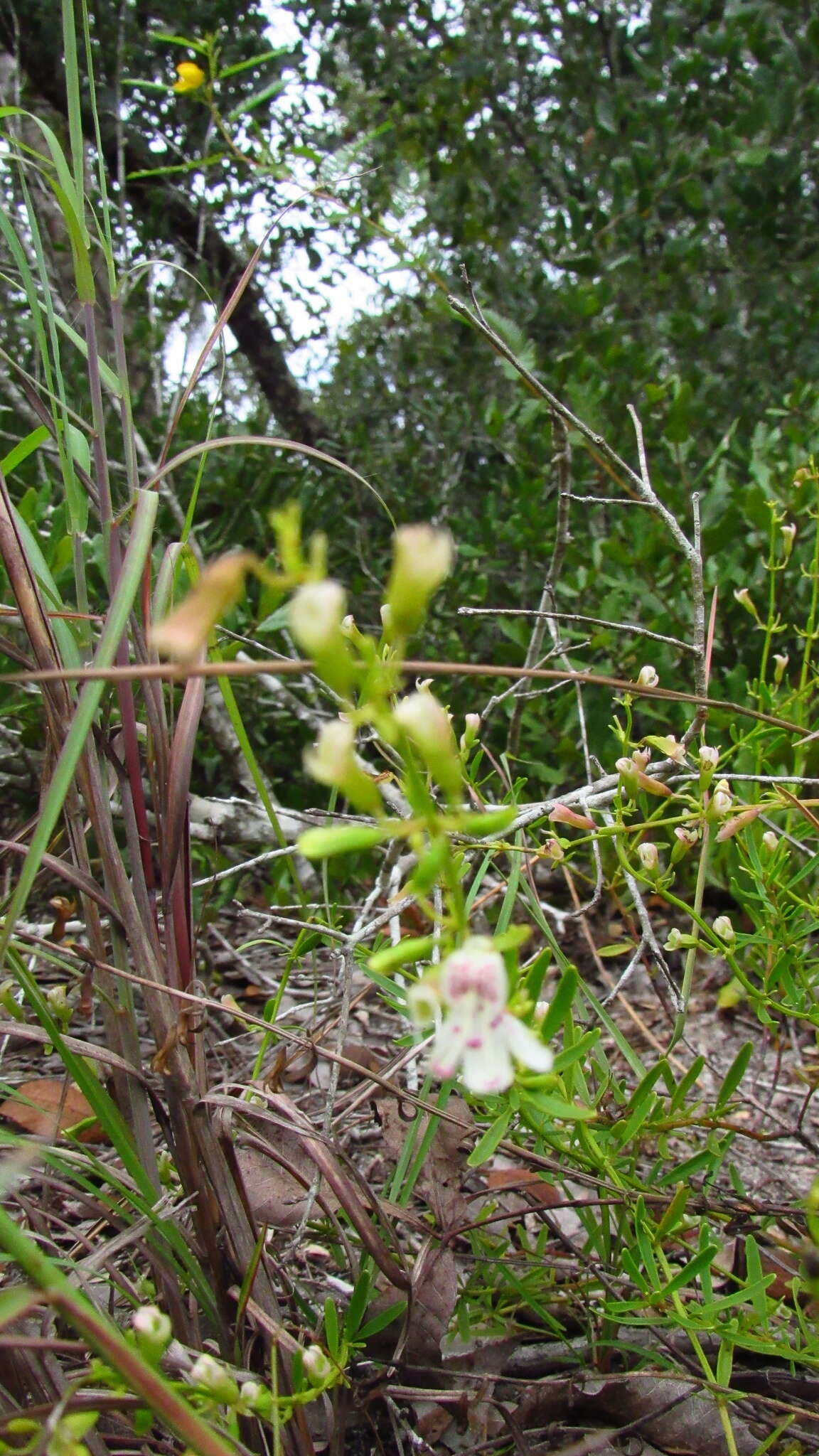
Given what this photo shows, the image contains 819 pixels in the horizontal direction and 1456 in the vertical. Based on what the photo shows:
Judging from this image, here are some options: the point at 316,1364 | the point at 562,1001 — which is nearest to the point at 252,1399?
the point at 316,1364

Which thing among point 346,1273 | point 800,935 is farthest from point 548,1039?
point 346,1273

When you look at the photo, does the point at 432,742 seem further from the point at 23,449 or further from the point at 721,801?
the point at 23,449

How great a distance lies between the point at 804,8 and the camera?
276cm

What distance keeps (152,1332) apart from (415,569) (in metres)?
0.44

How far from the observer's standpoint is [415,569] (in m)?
0.41

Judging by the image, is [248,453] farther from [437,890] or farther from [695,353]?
[437,890]

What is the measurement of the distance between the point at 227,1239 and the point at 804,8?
3467 mm

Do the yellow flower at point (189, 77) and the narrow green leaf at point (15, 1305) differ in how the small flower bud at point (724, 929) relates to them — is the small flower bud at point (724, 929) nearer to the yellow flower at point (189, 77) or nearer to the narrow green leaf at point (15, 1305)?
the narrow green leaf at point (15, 1305)

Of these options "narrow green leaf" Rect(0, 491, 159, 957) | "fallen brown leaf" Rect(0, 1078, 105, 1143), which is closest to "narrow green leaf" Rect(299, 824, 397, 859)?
"narrow green leaf" Rect(0, 491, 159, 957)

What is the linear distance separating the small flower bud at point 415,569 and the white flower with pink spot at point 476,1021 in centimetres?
15

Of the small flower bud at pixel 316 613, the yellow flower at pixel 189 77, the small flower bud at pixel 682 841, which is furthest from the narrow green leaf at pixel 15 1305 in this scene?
the yellow flower at pixel 189 77

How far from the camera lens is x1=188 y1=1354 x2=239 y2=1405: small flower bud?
532 millimetres

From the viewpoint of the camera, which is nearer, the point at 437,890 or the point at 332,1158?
the point at 332,1158

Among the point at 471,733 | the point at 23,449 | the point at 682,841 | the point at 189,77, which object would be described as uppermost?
the point at 189,77
